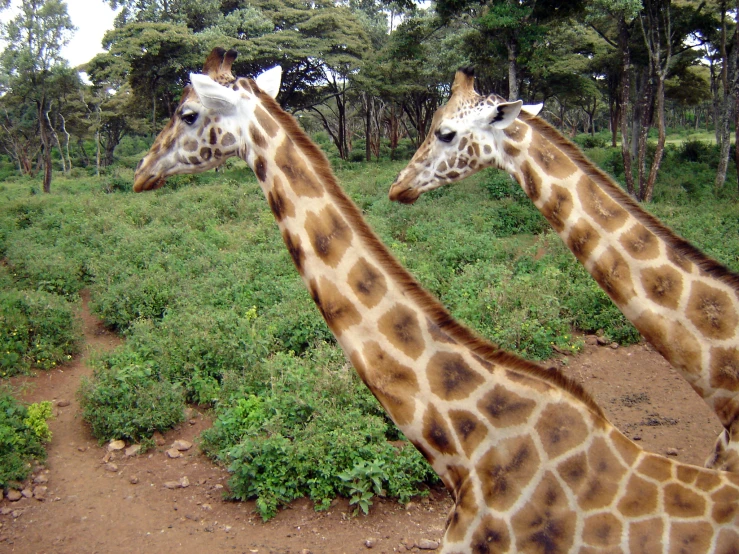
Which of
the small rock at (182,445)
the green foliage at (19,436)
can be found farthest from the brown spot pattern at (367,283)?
the green foliage at (19,436)

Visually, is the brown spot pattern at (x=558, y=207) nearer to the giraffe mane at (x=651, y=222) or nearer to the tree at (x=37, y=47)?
the giraffe mane at (x=651, y=222)

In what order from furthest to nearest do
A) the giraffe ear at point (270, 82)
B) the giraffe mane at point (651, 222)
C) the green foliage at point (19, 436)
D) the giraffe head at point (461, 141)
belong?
the green foliage at point (19, 436) → the giraffe head at point (461, 141) → the giraffe mane at point (651, 222) → the giraffe ear at point (270, 82)

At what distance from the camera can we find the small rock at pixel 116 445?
642 centimetres

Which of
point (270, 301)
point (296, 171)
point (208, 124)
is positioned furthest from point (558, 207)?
point (270, 301)

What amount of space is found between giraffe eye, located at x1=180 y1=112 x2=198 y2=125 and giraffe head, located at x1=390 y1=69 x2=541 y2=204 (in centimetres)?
217

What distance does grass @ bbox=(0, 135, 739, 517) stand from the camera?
5.57m

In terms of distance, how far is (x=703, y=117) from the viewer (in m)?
52.9

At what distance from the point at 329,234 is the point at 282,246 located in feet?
28.5

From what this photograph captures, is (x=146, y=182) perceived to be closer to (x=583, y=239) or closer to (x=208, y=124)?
(x=208, y=124)

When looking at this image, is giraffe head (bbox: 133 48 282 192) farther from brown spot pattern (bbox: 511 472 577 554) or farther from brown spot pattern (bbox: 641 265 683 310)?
brown spot pattern (bbox: 641 265 683 310)

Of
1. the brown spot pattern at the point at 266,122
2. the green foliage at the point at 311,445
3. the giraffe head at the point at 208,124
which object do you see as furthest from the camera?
the green foliage at the point at 311,445

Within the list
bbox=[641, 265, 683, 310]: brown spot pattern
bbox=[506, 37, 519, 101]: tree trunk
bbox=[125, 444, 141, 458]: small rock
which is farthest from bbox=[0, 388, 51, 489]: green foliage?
bbox=[506, 37, 519, 101]: tree trunk

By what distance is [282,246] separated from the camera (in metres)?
11.3

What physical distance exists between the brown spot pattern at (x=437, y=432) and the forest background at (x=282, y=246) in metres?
2.84
